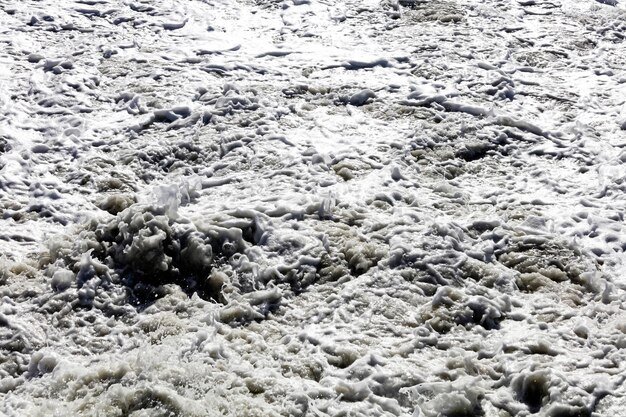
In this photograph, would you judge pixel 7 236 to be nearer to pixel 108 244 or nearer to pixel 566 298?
pixel 108 244

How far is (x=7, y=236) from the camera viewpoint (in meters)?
5.99

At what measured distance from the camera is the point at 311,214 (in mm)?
6344

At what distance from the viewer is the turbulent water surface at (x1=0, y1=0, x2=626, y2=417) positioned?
4.73m

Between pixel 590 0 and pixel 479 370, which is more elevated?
pixel 590 0

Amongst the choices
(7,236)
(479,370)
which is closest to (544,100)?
(479,370)

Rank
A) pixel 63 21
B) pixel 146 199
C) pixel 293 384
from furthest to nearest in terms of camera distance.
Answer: pixel 63 21 < pixel 146 199 < pixel 293 384

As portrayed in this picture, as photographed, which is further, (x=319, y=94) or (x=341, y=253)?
(x=319, y=94)

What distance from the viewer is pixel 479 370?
4.84 metres

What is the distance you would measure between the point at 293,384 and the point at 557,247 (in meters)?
2.58

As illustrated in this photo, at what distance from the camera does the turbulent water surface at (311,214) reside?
473 centimetres

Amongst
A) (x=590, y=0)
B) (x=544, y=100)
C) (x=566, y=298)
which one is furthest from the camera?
(x=590, y=0)

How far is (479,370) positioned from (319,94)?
4.20m

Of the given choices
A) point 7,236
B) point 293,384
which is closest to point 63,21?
point 7,236

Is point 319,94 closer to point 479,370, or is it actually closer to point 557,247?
point 557,247
